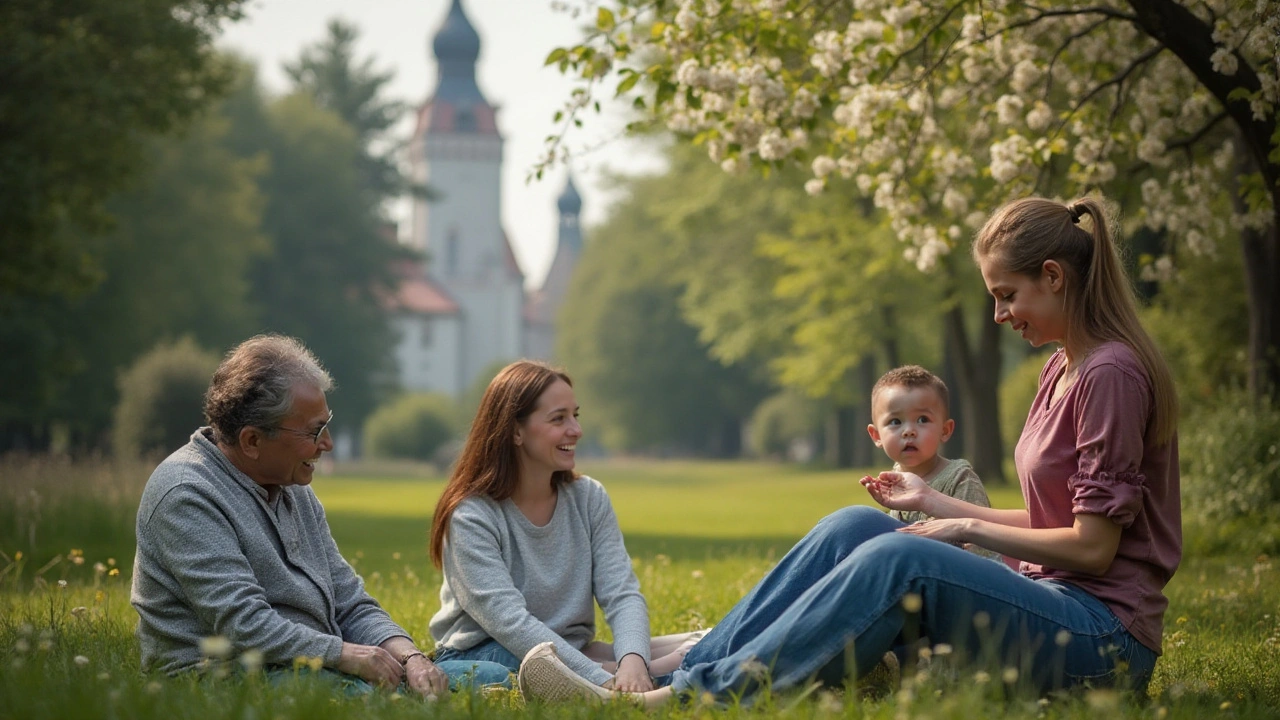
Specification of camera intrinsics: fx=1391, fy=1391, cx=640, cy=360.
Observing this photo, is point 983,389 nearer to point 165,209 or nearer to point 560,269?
point 165,209

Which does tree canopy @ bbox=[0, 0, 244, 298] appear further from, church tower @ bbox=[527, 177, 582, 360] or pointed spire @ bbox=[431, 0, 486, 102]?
church tower @ bbox=[527, 177, 582, 360]

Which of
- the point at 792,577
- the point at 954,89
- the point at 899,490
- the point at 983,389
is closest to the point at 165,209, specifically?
the point at 983,389

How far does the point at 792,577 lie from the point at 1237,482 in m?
9.06

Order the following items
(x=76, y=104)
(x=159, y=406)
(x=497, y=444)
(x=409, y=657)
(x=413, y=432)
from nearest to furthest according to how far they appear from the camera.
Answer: (x=409, y=657) < (x=497, y=444) < (x=76, y=104) < (x=159, y=406) < (x=413, y=432)

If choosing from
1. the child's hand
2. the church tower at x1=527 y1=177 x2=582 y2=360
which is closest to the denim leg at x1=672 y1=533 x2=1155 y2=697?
the child's hand

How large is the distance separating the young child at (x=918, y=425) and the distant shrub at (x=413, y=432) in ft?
148

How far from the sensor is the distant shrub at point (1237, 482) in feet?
38.4

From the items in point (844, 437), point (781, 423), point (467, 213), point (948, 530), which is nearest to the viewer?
point (948, 530)

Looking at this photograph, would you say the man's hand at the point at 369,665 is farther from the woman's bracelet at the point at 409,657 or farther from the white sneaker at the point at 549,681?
the white sneaker at the point at 549,681

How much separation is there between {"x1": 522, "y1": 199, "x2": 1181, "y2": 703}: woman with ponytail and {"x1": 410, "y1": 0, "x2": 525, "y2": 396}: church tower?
3702 inches

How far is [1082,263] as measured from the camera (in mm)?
4281

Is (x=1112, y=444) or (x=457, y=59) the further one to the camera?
(x=457, y=59)

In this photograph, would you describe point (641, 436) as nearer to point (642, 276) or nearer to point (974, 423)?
point (642, 276)

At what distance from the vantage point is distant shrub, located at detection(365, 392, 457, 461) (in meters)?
50.2
